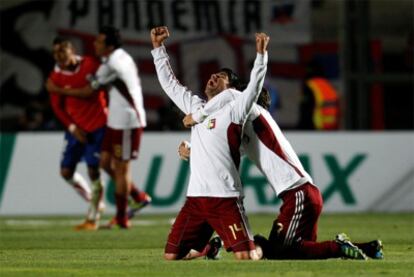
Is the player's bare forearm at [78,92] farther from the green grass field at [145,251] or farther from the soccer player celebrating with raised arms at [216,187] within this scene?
the soccer player celebrating with raised arms at [216,187]

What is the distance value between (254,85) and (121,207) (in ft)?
18.5

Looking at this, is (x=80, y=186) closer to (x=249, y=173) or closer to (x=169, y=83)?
(x=249, y=173)

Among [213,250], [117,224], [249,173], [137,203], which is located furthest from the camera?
[249,173]

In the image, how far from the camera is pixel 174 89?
11.4m

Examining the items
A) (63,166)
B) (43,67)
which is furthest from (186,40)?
(63,166)

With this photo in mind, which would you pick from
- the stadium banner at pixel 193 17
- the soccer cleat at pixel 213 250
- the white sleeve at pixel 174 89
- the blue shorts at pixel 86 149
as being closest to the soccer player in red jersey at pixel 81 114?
the blue shorts at pixel 86 149

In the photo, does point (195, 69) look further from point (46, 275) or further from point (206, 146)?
point (46, 275)

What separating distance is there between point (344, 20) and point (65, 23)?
4.18 m

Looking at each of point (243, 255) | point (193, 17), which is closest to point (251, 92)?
point (243, 255)

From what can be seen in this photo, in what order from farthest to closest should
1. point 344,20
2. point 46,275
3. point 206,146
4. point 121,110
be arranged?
point 344,20, point 121,110, point 206,146, point 46,275

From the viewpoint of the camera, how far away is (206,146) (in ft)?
36.4

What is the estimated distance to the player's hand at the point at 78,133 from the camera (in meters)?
16.2

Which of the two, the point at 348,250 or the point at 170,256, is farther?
the point at 170,256

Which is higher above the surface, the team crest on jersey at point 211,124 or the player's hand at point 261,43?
the player's hand at point 261,43
